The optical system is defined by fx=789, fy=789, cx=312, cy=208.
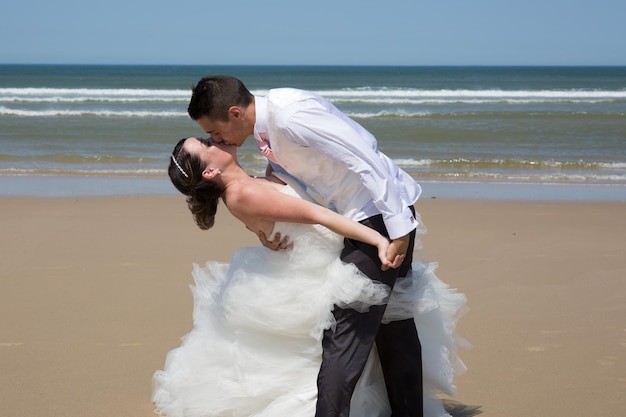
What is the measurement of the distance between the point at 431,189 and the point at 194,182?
787 cm

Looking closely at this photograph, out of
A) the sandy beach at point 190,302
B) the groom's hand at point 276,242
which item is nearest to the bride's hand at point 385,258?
the groom's hand at point 276,242

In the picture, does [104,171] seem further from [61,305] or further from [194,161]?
[194,161]

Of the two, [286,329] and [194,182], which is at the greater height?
[194,182]

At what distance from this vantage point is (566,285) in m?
5.89

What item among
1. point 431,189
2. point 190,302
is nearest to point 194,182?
point 190,302

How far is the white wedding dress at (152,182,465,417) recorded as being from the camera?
3184mm

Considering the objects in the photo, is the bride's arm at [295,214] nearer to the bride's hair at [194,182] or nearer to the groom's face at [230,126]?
the bride's hair at [194,182]

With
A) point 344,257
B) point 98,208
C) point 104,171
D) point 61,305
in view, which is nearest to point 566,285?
point 344,257

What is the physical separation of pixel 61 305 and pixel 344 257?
294 cm

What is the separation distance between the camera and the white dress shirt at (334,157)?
284 cm

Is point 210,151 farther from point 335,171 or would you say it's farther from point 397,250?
point 397,250

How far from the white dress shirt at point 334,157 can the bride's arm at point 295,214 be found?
0.09m

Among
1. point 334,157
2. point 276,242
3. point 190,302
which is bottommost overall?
point 190,302

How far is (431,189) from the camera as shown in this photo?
35.5ft
